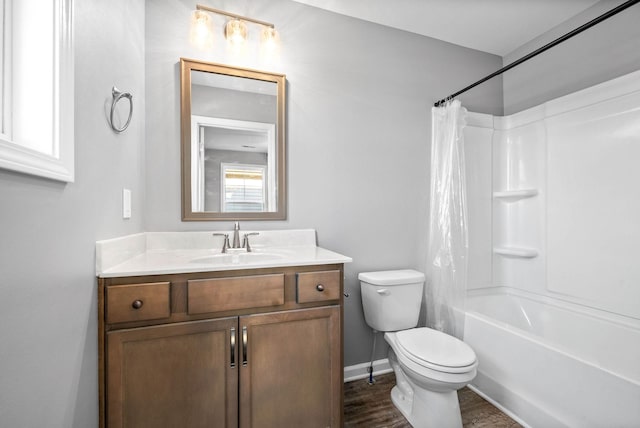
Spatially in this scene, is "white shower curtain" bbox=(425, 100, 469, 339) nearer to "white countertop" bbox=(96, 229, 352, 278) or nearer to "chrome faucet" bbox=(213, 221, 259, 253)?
"white countertop" bbox=(96, 229, 352, 278)

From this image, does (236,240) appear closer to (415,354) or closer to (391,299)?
(391,299)

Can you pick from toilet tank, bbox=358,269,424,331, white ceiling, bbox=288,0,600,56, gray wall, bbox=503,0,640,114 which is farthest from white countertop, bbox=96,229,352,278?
gray wall, bbox=503,0,640,114

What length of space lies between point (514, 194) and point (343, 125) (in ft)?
4.90

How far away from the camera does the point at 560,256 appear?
2.00 metres

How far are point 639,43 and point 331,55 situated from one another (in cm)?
186

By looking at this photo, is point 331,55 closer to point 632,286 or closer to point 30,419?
point 30,419

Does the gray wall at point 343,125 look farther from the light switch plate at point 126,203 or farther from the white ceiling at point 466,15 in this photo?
the light switch plate at point 126,203

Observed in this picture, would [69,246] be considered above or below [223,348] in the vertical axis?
above

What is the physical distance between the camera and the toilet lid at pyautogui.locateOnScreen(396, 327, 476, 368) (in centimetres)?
133

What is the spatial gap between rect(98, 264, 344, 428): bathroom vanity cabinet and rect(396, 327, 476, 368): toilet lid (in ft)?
1.29

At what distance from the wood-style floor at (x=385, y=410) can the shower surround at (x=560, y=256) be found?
0.09 meters

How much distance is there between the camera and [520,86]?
2.37 m

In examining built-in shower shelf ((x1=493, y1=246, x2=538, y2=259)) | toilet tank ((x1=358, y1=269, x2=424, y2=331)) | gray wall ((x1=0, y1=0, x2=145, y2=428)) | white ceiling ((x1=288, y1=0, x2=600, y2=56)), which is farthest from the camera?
built-in shower shelf ((x1=493, y1=246, x2=538, y2=259))

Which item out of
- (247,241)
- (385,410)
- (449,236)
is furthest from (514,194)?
(247,241)
